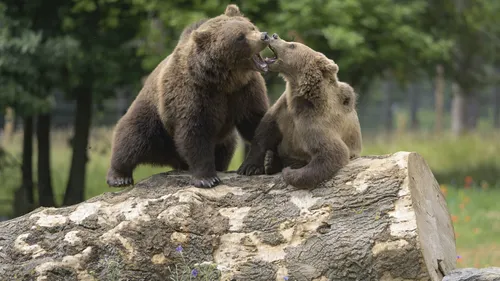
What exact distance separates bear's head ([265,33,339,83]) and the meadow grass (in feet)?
14.9

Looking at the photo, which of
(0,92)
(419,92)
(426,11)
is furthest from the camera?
(419,92)

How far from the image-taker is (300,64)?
214 inches

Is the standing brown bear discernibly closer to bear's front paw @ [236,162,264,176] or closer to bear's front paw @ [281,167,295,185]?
bear's front paw @ [236,162,264,176]

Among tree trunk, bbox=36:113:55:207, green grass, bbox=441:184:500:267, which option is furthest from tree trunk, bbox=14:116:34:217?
green grass, bbox=441:184:500:267

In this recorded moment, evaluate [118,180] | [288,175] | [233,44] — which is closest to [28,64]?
[118,180]

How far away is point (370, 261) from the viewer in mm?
4734

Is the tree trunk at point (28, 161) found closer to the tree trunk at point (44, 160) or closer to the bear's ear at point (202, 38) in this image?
the tree trunk at point (44, 160)

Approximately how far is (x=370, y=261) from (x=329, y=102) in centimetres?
124

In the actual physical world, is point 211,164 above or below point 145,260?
above

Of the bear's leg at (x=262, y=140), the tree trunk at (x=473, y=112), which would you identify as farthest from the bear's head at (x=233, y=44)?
the tree trunk at (x=473, y=112)

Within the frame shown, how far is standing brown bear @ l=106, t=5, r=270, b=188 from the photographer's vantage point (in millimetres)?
5641

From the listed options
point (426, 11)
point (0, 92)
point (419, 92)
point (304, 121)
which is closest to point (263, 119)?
point (304, 121)

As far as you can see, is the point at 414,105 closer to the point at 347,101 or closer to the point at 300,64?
the point at 347,101

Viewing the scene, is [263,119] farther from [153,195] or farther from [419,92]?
[419,92]
